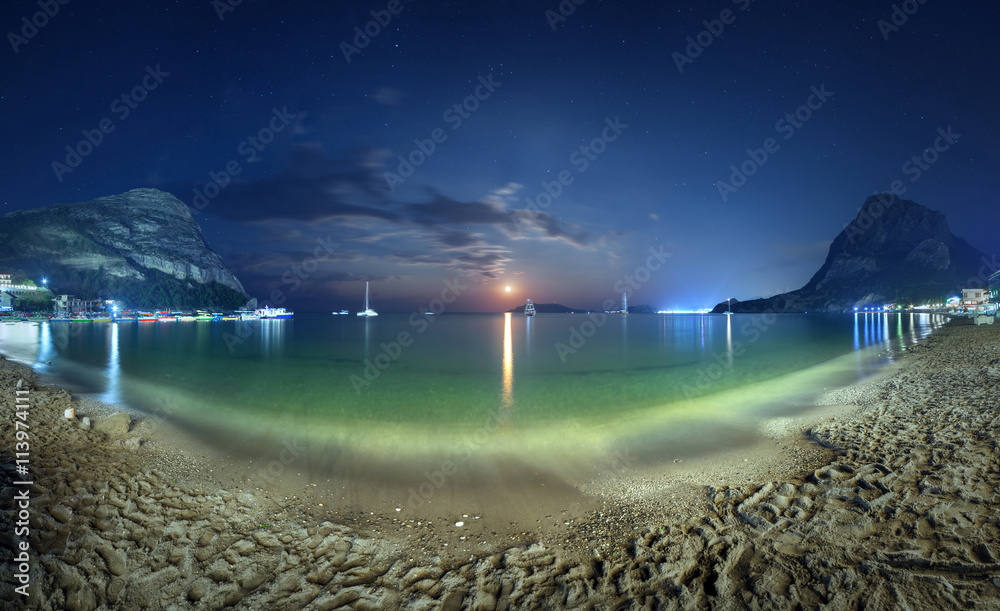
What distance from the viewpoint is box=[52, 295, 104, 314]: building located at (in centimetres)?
14988

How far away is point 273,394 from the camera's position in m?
21.2

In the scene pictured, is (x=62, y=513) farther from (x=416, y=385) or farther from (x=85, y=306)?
(x=85, y=306)

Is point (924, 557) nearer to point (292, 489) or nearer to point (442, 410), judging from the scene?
point (292, 489)

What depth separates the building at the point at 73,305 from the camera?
149875 mm

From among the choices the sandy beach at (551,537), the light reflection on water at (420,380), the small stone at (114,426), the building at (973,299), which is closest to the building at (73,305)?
the light reflection on water at (420,380)

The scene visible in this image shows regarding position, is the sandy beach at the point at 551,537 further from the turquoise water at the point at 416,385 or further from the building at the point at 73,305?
the building at the point at 73,305

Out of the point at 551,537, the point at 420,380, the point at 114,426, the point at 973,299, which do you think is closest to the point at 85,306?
the point at 420,380

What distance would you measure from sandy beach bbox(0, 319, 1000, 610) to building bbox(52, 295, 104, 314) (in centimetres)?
20212

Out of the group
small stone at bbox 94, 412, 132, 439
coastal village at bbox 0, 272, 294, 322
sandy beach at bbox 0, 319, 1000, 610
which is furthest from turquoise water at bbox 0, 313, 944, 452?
coastal village at bbox 0, 272, 294, 322

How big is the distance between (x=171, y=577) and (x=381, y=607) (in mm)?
2971

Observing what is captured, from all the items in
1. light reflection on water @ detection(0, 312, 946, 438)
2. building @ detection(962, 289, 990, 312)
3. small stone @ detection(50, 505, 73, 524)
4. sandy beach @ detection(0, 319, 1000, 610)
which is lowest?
light reflection on water @ detection(0, 312, 946, 438)

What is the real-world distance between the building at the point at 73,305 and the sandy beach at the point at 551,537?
202124 mm

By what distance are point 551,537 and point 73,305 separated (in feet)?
716

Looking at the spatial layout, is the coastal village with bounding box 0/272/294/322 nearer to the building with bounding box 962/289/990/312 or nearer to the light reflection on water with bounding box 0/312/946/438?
the light reflection on water with bounding box 0/312/946/438
